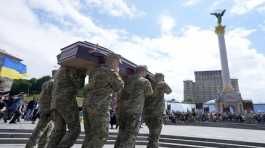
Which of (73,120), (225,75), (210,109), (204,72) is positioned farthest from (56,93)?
(204,72)

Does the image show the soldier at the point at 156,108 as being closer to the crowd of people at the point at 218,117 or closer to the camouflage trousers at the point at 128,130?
the camouflage trousers at the point at 128,130

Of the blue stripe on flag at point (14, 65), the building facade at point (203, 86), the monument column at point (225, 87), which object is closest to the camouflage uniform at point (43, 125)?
the blue stripe on flag at point (14, 65)

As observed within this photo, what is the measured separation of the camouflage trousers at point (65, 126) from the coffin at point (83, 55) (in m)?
0.79

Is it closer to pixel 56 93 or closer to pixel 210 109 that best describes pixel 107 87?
pixel 56 93

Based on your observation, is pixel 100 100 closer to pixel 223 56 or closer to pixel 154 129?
pixel 154 129

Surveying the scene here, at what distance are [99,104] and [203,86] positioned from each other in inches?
4499

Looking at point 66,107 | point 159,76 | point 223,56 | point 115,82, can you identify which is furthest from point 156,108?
point 223,56

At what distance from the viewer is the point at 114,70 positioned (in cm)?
434

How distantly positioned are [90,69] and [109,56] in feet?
1.59

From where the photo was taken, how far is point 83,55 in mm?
4109

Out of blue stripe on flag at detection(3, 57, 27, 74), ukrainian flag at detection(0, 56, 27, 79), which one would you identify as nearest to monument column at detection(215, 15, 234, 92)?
blue stripe on flag at detection(3, 57, 27, 74)

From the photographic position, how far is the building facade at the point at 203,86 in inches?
4301

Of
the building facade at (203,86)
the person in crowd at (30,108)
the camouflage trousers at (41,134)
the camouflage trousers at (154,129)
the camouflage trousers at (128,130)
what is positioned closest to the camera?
the camouflage trousers at (128,130)

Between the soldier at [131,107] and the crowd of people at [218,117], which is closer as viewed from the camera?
the soldier at [131,107]
